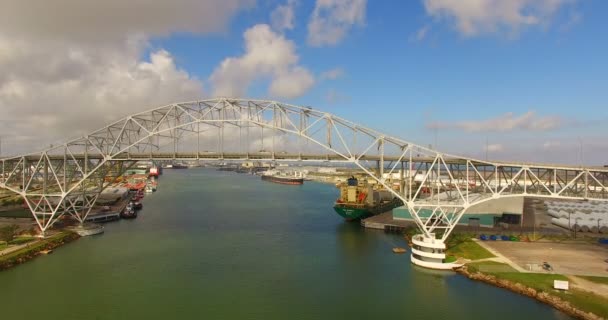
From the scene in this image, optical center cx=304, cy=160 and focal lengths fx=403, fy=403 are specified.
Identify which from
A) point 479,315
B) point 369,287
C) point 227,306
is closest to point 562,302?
point 479,315

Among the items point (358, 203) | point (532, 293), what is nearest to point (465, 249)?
point (532, 293)

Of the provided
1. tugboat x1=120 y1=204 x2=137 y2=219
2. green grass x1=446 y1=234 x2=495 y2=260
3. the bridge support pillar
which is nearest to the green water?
the bridge support pillar

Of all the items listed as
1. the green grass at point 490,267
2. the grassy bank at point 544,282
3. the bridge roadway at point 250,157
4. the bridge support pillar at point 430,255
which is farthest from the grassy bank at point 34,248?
the green grass at point 490,267

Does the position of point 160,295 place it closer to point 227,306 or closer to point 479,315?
point 227,306

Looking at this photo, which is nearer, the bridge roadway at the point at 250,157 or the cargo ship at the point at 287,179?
the bridge roadway at the point at 250,157

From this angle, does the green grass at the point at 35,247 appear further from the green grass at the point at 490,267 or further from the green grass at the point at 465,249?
the green grass at the point at 490,267

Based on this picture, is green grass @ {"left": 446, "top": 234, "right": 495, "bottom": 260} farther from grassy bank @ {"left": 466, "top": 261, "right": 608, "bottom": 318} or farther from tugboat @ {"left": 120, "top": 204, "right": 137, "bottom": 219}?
tugboat @ {"left": 120, "top": 204, "right": 137, "bottom": 219}

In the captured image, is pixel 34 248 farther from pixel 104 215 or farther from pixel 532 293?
Answer: pixel 532 293
